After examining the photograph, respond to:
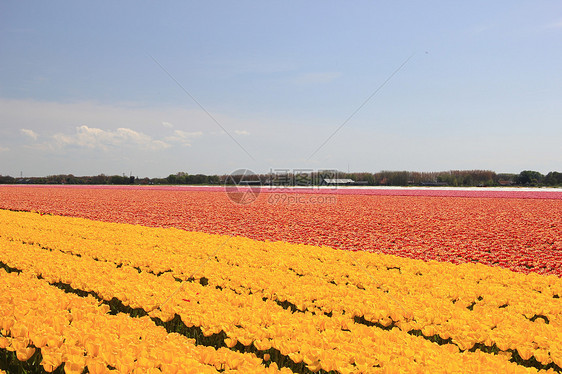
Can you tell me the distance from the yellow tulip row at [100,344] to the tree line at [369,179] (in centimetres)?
5521

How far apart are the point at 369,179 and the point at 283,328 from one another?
78.3 metres

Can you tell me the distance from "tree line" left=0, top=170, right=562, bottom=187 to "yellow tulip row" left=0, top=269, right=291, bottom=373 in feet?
181

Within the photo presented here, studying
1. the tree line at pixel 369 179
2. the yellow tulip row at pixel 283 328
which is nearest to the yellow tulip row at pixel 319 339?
the yellow tulip row at pixel 283 328

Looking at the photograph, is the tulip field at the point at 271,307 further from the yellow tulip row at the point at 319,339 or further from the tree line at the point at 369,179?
the tree line at the point at 369,179

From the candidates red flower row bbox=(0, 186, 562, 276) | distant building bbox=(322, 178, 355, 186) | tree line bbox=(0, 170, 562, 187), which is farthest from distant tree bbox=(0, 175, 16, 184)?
red flower row bbox=(0, 186, 562, 276)

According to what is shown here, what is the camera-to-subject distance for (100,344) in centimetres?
350

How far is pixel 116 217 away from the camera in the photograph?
18.3 m

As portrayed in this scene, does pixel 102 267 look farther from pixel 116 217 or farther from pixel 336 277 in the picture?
pixel 116 217

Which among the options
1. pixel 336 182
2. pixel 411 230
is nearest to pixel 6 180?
Answer: pixel 336 182

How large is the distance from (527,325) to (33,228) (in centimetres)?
1342

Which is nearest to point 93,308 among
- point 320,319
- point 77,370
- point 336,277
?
point 77,370

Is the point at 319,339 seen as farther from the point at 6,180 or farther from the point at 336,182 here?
the point at 6,180

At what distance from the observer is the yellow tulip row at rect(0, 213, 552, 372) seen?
11.2 ft

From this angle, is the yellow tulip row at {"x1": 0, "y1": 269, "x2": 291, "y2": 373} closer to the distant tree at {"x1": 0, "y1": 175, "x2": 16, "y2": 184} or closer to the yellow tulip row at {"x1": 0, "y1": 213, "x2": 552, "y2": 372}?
the yellow tulip row at {"x1": 0, "y1": 213, "x2": 552, "y2": 372}
